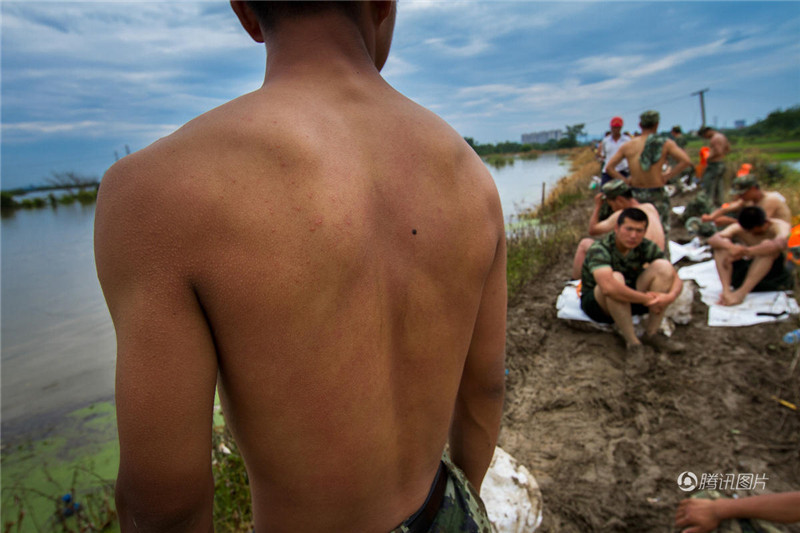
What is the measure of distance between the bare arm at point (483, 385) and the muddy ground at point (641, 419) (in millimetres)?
1546

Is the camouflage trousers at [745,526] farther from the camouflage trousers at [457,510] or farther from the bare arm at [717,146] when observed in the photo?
the bare arm at [717,146]

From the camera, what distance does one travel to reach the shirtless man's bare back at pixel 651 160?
16.1ft

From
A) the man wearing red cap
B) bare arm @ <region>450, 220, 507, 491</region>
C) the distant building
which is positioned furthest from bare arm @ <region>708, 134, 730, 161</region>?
the distant building

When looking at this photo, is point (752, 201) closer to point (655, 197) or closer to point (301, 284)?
point (655, 197)

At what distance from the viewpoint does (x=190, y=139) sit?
0.61 meters

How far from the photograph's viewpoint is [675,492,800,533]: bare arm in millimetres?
1784

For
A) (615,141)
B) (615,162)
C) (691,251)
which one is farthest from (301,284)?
(615,141)

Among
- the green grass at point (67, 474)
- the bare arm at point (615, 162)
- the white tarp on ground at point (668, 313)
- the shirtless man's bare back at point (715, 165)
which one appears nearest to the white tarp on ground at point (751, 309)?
the white tarp on ground at point (668, 313)

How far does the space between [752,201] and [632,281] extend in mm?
2375

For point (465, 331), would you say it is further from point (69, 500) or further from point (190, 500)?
point (69, 500)

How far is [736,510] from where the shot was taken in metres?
1.88

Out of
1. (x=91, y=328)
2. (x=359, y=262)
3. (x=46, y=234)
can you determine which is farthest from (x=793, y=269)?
(x=46, y=234)

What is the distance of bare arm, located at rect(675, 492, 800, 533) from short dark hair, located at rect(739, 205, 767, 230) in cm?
355

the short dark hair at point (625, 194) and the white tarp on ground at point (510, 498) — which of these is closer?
the white tarp on ground at point (510, 498)
